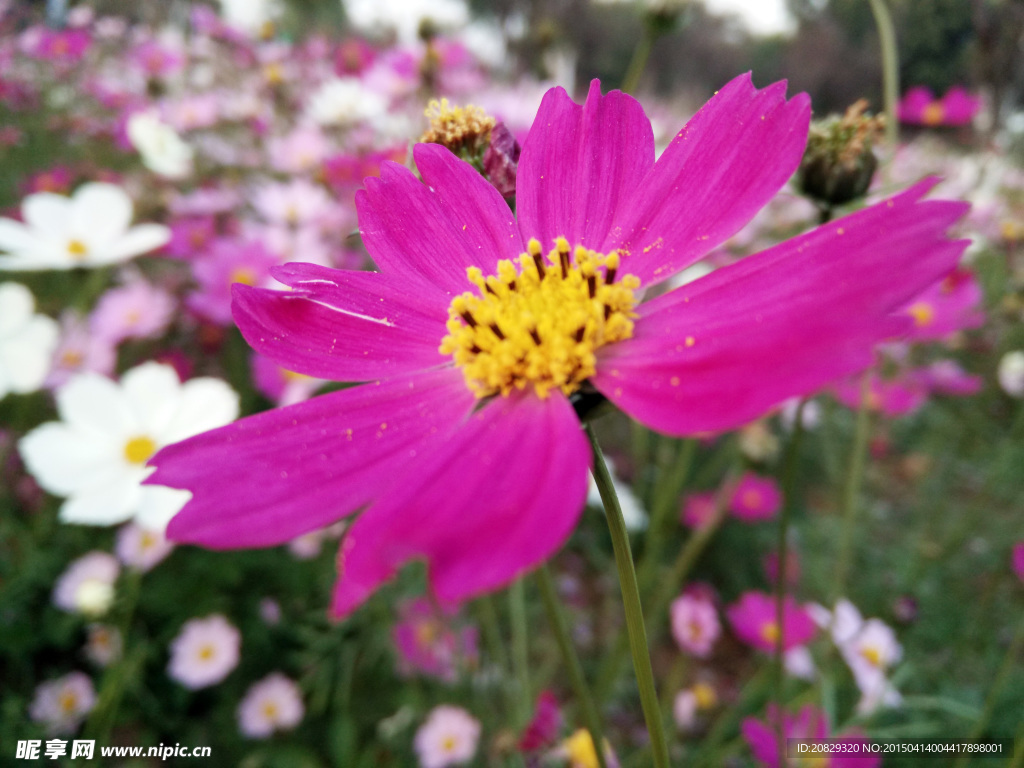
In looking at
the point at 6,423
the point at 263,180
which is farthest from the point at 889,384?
the point at 6,423

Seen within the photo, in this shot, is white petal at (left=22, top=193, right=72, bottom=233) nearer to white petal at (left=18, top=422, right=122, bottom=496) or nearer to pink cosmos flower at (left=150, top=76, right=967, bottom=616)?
white petal at (left=18, top=422, right=122, bottom=496)

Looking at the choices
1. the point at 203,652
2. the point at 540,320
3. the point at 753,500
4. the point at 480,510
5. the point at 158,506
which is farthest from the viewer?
the point at 753,500

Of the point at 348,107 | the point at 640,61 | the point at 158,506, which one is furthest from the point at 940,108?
the point at 158,506

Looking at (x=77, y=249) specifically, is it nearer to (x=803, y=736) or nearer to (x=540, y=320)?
(x=540, y=320)

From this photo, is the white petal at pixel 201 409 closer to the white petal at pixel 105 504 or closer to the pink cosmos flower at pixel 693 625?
the white petal at pixel 105 504

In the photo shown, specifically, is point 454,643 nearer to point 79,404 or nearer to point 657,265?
point 79,404

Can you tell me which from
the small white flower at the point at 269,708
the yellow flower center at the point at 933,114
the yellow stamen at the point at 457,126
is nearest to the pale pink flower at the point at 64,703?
the small white flower at the point at 269,708

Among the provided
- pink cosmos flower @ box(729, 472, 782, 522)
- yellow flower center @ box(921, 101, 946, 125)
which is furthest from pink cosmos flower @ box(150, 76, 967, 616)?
yellow flower center @ box(921, 101, 946, 125)

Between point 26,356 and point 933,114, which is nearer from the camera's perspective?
point 26,356
